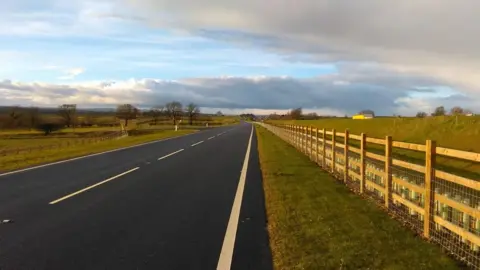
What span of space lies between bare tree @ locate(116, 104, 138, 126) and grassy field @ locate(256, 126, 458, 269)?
436ft

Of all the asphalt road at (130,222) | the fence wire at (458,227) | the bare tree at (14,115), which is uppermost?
the bare tree at (14,115)

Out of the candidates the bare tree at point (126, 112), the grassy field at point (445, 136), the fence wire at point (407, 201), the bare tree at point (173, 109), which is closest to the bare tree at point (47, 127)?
the bare tree at point (126, 112)

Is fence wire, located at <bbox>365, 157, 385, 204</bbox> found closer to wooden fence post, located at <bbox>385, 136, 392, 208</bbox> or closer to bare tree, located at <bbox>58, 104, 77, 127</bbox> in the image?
wooden fence post, located at <bbox>385, 136, 392, 208</bbox>

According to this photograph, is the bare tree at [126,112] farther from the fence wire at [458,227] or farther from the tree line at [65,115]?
the fence wire at [458,227]

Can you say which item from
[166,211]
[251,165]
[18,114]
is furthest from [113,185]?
[18,114]

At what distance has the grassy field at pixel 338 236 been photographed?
560 cm

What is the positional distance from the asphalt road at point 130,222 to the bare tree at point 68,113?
121 m

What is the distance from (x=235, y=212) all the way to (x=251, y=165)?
9.88 m

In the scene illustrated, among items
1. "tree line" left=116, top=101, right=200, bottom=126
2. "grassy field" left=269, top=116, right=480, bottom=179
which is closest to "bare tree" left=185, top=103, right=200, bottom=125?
"tree line" left=116, top=101, right=200, bottom=126

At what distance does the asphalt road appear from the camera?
18.9 feet

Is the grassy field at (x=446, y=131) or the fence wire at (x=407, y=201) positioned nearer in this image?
the fence wire at (x=407, y=201)

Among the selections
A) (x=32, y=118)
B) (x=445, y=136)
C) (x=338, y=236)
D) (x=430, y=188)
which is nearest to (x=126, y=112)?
(x=32, y=118)

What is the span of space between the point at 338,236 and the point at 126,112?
13970 centimetres

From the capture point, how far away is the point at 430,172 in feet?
22.3
